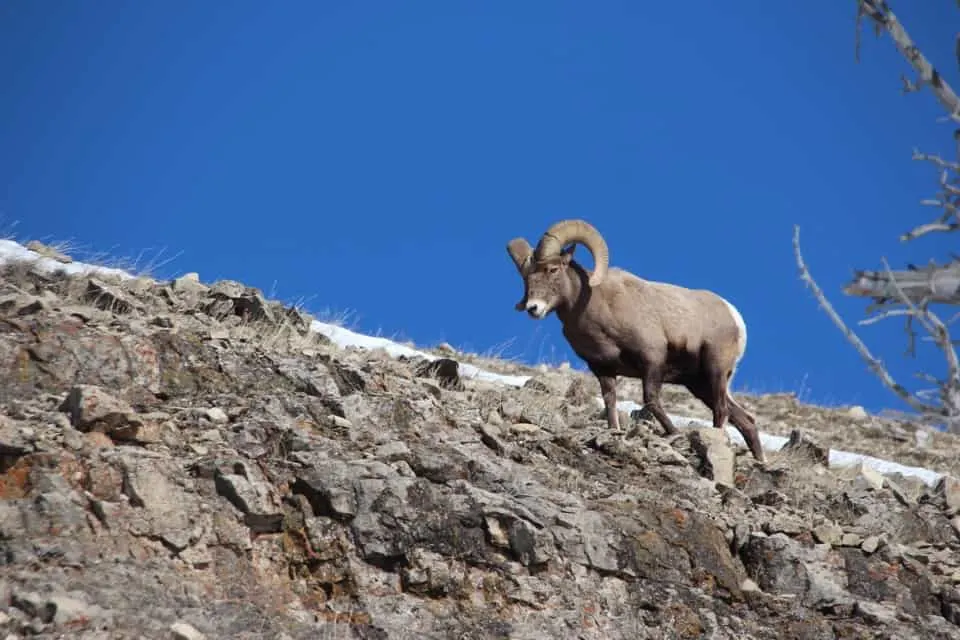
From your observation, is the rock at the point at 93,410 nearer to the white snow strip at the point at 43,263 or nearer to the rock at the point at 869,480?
the white snow strip at the point at 43,263

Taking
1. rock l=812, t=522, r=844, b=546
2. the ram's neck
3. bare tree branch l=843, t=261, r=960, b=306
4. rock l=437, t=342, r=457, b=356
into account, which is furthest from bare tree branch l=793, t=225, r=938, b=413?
rock l=437, t=342, r=457, b=356

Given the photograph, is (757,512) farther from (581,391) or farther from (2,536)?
(2,536)

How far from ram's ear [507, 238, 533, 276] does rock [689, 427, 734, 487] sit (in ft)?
7.90

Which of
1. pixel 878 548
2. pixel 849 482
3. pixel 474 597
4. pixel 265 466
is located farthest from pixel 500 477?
pixel 849 482

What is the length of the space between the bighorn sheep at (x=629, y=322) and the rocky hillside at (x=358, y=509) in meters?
1.00

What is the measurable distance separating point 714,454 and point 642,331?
1.72 m

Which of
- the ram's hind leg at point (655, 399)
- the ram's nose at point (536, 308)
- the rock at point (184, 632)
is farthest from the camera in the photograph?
the ram's nose at point (536, 308)

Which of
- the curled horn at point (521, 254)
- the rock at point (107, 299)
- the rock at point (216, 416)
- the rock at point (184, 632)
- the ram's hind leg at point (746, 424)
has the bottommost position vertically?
the rock at point (184, 632)

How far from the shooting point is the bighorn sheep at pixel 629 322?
36.2 ft

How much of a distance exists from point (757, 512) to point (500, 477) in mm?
2265

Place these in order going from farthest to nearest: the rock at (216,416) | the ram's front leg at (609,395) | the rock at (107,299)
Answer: the ram's front leg at (609,395), the rock at (107,299), the rock at (216,416)

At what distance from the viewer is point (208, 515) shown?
6.58 meters

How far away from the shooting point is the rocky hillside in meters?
6.18

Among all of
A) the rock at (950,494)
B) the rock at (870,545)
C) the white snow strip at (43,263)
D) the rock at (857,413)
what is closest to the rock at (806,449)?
the rock at (950,494)
